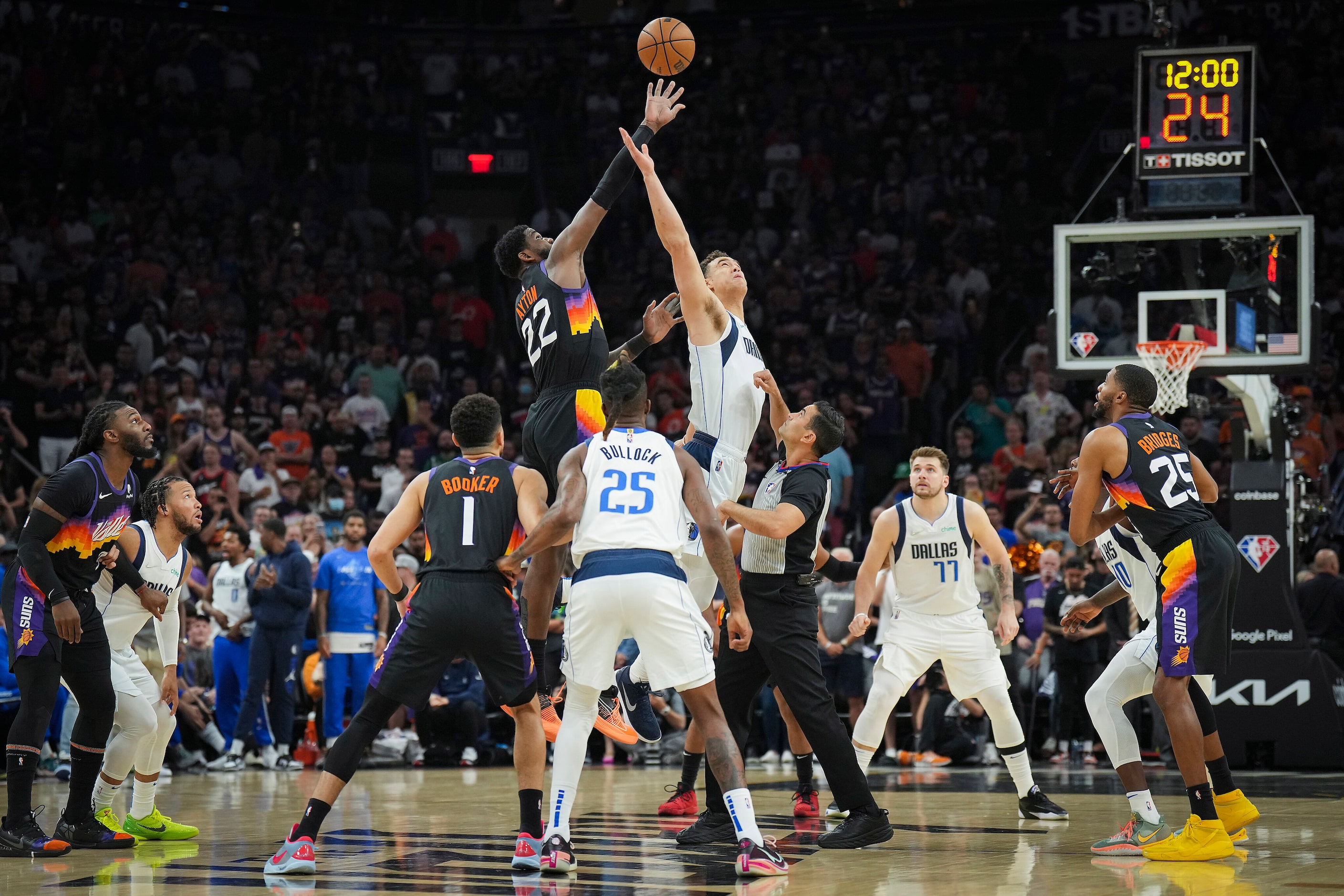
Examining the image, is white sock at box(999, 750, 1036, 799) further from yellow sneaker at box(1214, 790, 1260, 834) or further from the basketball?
the basketball

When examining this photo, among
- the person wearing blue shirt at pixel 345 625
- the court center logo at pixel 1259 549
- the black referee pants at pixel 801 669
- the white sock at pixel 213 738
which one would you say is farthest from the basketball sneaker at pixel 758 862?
the white sock at pixel 213 738

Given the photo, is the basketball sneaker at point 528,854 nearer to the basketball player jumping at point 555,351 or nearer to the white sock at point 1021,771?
the basketball player jumping at point 555,351

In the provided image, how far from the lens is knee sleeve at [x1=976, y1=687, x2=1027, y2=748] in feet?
29.9

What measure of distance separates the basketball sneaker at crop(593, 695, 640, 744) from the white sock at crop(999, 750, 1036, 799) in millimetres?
2360

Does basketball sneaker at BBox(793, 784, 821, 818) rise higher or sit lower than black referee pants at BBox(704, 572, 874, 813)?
lower

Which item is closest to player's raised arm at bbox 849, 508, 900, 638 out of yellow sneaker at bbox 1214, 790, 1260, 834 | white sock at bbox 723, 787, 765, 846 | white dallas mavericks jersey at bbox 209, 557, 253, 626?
yellow sneaker at bbox 1214, 790, 1260, 834

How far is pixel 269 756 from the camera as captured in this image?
1418 centimetres

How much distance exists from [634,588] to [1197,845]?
10.6 feet

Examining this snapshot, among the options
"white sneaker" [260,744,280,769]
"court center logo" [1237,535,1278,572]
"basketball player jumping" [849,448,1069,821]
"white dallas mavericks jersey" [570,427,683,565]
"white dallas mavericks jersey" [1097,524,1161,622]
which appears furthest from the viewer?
"white sneaker" [260,744,280,769]

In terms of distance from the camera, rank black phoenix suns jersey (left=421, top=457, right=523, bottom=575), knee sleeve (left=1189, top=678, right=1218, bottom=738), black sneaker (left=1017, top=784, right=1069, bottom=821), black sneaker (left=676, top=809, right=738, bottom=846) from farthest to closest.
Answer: black sneaker (left=1017, top=784, right=1069, bottom=821) → black sneaker (left=676, top=809, right=738, bottom=846) → knee sleeve (left=1189, top=678, right=1218, bottom=738) → black phoenix suns jersey (left=421, top=457, right=523, bottom=575)

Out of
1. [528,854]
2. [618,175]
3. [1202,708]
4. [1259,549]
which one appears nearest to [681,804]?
[528,854]

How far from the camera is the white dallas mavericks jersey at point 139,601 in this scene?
893cm

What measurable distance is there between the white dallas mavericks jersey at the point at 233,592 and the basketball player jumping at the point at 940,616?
23.7 feet

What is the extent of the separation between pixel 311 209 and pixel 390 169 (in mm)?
1635
